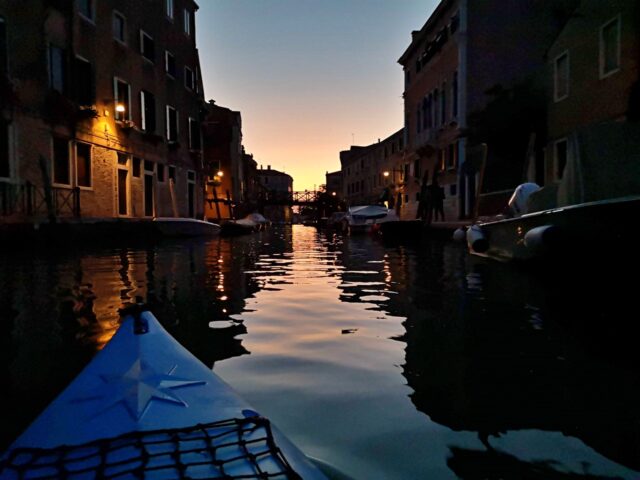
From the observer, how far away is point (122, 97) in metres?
16.8

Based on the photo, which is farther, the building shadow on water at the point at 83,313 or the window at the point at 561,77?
the window at the point at 561,77

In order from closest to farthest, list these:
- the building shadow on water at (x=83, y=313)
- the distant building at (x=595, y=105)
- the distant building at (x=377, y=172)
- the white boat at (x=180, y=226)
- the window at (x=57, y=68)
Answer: the building shadow on water at (x=83, y=313), the distant building at (x=595, y=105), the window at (x=57, y=68), the white boat at (x=180, y=226), the distant building at (x=377, y=172)

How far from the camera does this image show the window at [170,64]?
66.5 ft

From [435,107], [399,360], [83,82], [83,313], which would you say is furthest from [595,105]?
[83,82]

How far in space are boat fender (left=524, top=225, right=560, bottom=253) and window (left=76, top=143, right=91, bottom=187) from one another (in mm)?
12916

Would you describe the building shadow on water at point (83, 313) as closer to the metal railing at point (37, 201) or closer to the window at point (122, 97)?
the metal railing at point (37, 201)

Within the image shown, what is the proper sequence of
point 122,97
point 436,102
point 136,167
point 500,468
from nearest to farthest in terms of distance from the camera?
point 500,468 < point 122,97 < point 136,167 < point 436,102

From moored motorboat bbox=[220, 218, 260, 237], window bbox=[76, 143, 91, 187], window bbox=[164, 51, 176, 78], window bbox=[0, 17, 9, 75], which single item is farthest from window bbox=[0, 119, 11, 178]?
moored motorboat bbox=[220, 218, 260, 237]

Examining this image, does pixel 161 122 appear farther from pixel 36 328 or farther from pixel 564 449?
pixel 564 449

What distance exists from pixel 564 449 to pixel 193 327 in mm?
2704

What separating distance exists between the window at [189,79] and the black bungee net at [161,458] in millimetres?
23252

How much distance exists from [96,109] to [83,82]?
2.75ft

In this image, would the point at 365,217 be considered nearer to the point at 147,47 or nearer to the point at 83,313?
the point at 147,47

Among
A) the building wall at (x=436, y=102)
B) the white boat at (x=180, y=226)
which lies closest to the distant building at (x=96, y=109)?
the white boat at (x=180, y=226)
